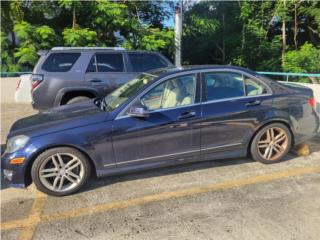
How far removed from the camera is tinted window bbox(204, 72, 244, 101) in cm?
496

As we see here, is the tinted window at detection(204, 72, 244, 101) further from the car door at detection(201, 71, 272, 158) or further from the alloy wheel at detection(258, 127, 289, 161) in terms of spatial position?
the alloy wheel at detection(258, 127, 289, 161)

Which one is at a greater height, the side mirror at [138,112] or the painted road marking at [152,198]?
the side mirror at [138,112]

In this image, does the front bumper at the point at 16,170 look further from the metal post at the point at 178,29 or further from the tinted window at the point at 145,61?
the metal post at the point at 178,29

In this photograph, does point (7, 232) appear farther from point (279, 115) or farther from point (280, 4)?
point (280, 4)

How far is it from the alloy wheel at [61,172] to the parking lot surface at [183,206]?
0.55 ft

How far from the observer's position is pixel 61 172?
442 centimetres

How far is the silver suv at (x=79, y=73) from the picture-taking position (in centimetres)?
715

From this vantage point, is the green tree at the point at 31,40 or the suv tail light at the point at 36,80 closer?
the suv tail light at the point at 36,80

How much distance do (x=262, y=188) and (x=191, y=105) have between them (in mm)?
1409

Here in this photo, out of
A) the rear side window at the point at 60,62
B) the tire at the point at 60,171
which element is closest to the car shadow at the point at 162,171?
the tire at the point at 60,171

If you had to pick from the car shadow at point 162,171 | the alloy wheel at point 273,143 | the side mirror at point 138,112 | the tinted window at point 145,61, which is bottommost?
the car shadow at point 162,171

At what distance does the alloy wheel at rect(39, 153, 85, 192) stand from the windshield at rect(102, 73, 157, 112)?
0.83 meters

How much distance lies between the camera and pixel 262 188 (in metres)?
4.50

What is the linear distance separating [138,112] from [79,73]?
3.30 meters
